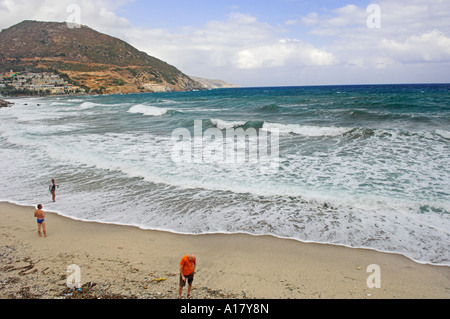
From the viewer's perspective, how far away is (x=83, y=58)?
12081cm

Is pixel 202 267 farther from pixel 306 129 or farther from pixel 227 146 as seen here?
pixel 306 129

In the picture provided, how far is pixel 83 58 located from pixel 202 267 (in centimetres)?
13775

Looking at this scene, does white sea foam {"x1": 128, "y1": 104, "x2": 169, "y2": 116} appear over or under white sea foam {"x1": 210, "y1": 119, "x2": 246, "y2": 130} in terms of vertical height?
over

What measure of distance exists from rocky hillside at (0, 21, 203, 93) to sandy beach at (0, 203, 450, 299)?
111 m

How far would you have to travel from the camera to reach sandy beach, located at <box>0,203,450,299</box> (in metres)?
4.96

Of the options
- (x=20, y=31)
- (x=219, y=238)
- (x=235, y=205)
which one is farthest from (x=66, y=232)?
(x=20, y=31)

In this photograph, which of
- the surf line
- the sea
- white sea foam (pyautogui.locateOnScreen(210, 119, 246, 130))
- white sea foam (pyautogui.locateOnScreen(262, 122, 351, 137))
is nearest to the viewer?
the sea

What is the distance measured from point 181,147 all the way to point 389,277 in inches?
500

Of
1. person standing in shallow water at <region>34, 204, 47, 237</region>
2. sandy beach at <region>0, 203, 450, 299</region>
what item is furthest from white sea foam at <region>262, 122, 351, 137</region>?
person standing in shallow water at <region>34, 204, 47, 237</region>

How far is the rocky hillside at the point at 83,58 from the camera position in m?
110

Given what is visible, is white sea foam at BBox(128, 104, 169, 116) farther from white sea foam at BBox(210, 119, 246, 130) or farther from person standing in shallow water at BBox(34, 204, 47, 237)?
person standing in shallow water at BBox(34, 204, 47, 237)

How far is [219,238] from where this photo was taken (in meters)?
6.94

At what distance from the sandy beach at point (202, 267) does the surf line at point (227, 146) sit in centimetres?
611

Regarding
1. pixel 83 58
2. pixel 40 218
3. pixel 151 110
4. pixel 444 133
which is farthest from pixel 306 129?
pixel 83 58
